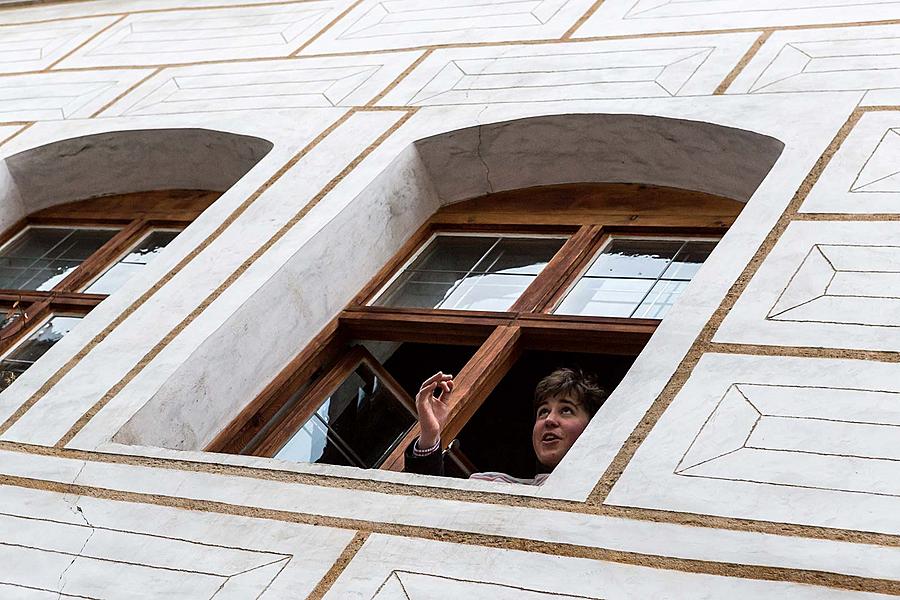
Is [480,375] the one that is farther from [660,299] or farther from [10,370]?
[10,370]

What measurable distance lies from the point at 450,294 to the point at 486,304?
6.7 inches

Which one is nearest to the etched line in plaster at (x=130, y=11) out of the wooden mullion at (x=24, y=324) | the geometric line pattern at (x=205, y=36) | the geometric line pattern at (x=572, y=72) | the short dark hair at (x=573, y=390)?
the geometric line pattern at (x=205, y=36)

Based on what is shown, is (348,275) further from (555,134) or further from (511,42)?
(511,42)

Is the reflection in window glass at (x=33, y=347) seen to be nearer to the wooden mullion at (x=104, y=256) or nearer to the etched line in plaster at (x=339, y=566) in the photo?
the wooden mullion at (x=104, y=256)

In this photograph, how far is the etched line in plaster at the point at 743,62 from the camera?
464 centimetres

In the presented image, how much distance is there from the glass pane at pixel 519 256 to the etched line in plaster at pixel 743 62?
758mm

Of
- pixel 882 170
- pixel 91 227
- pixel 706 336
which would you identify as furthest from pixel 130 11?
pixel 706 336

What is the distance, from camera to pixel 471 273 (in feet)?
15.5

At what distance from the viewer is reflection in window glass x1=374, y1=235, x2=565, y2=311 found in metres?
4.57

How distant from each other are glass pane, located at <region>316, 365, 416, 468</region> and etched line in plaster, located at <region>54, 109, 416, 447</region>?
502mm

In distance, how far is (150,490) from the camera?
3.43 metres

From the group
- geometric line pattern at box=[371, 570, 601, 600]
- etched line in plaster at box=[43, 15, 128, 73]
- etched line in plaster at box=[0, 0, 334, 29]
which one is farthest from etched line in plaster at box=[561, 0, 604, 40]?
geometric line pattern at box=[371, 570, 601, 600]

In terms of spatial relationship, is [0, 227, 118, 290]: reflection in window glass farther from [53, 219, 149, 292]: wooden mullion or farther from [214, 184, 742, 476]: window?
[214, 184, 742, 476]: window

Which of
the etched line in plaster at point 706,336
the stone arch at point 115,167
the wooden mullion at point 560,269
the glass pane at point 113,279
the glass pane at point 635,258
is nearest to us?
the etched line in plaster at point 706,336
